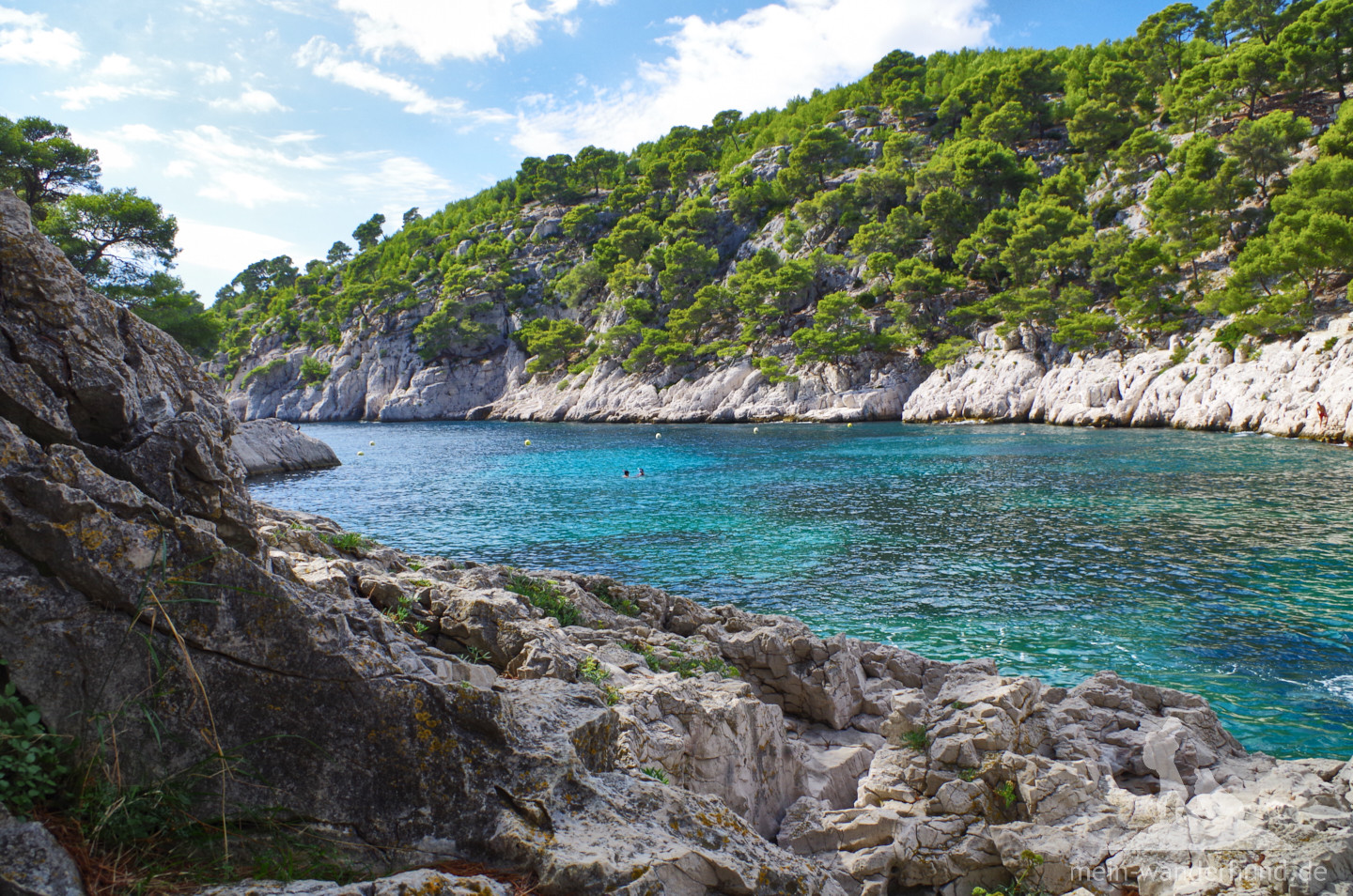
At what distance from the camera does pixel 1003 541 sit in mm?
20359

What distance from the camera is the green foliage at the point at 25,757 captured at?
9.00 feet

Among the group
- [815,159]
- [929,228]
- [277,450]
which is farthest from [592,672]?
[815,159]

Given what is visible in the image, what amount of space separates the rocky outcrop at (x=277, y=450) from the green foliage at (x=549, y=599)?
126ft

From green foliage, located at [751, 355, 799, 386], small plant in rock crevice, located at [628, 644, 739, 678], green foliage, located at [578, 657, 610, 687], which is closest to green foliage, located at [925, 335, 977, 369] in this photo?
green foliage, located at [751, 355, 799, 386]

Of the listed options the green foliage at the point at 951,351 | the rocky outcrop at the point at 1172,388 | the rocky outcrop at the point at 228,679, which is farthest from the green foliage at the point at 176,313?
the green foliage at the point at 951,351

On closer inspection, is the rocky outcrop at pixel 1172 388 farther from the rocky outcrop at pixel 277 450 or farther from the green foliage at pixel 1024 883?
the rocky outcrop at pixel 277 450

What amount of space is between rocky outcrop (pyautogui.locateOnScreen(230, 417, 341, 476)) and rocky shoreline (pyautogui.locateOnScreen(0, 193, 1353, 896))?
137ft

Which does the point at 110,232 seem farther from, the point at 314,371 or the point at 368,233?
the point at 368,233

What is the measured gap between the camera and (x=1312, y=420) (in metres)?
38.7

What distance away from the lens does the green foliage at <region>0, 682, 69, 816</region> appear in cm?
274

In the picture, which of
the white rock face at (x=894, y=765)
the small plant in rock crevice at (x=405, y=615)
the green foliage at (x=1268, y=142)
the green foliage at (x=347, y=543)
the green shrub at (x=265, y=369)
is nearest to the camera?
the white rock face at (x=894, y=765)

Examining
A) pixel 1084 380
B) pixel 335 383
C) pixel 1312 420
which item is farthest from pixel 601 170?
pixel 1312 420

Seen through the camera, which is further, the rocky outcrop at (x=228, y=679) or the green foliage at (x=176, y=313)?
the green foliage at (x=176, y=313)

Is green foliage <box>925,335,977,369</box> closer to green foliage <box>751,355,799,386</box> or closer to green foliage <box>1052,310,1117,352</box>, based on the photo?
green foliage <box>1052,310,1117,352</box>
